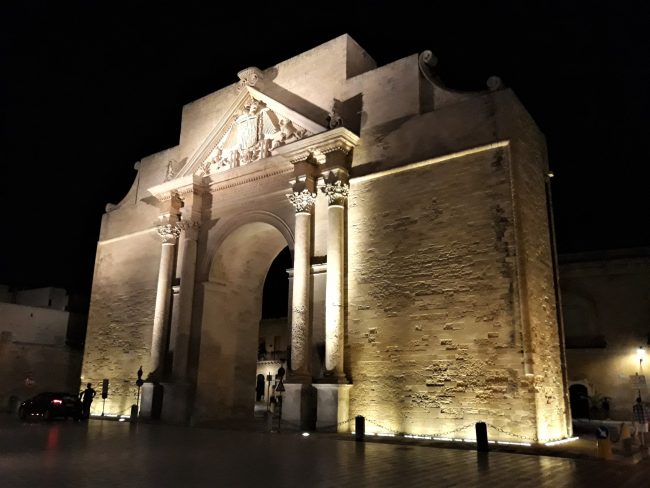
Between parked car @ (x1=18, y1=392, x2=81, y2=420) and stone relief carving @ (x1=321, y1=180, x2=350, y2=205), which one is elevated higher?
stone relief carving @ (x1=321, y1=180, x2=350, y2=205)

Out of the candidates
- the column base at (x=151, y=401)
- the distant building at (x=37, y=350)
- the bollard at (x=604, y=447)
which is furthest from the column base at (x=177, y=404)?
the bollard at (x=604, y=447)

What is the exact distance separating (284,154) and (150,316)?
25.8 feet

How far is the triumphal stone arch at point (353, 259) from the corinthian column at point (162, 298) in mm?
66

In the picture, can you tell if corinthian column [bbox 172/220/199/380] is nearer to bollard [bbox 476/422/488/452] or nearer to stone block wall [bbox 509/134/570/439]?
bollard [bbox 476/422/488/452]

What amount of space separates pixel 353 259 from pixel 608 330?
48.4 feet

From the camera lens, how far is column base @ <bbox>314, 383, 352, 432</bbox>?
43.7 ft

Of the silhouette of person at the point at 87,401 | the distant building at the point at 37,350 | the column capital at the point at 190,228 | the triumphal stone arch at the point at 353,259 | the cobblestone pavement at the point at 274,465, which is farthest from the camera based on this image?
the distant building at the point at 37,350

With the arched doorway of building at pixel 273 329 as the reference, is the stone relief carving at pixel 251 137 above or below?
above

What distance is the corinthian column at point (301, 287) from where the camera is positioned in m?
14.5

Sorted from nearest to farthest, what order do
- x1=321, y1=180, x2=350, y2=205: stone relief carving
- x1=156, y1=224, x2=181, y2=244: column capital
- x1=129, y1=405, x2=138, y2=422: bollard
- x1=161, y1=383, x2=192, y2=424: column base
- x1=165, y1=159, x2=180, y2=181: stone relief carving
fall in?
1. x1=321, y1=180, x2=350, y2=205: stone relief carving
2. x1=161, y1=383, x2=192, y2=424: column base
3. x1=129, y1=405, x2=138, y2=422: bollard
4. x1=156, y1=224, x2=181, y2=244: column capital
5. x1=165, y1=159, x2=180, y2=181: stone relief carving

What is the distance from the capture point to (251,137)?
1798cm

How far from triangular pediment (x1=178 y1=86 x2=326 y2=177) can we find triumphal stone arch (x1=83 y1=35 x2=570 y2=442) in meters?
0.06

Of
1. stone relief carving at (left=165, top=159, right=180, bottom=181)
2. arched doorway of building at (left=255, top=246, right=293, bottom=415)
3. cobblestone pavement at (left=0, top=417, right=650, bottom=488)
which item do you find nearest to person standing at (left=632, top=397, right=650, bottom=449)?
cobblestone pavement at (left=0, top=417, right=650, bottom=488)

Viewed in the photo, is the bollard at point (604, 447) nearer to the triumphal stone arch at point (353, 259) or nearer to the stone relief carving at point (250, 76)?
the triumphal stone arch at point (353, 259)
